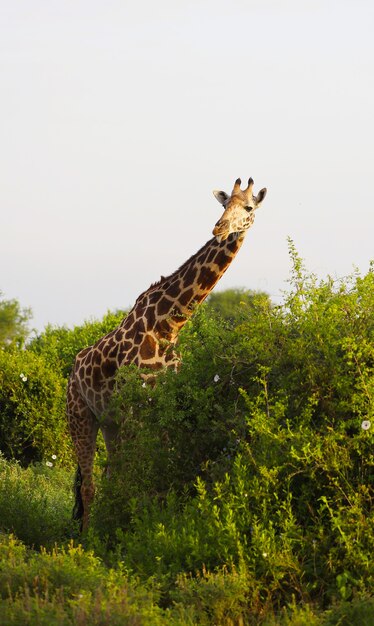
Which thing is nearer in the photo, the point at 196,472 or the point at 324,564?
the point at 324,564

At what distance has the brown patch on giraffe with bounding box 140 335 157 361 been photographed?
464 inches

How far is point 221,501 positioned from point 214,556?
0.52 meters

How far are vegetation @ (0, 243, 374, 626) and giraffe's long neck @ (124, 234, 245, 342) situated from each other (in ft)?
5.85

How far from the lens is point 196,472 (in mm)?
9133

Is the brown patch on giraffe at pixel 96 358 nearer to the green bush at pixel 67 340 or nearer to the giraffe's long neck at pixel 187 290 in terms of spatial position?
the giraffe's long neck at pixel 187 290

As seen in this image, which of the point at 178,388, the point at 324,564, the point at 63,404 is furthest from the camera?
the point at 63,404

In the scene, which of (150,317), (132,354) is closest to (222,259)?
(150,317)

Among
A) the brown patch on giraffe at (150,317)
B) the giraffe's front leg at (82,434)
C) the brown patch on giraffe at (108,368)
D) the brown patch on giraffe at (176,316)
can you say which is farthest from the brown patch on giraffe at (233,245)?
the giraffe's front leg at (82,434)

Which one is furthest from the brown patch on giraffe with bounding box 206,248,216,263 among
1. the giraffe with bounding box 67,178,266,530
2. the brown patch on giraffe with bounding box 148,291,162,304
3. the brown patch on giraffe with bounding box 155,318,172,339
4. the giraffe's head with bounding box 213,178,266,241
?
the brown patch on giraffe with bounding box 155,318,172,339

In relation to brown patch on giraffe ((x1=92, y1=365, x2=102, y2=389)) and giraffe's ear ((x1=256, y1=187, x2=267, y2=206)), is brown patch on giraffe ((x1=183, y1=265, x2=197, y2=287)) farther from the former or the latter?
brown patch on giraffe ((x1=92, y1=365, x2=102, y2=389))

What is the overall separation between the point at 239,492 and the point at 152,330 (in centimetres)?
396

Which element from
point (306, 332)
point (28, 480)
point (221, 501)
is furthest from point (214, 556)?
point (28, 480)

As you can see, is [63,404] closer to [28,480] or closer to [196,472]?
[28,480]

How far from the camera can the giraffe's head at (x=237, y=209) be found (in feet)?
37.3
